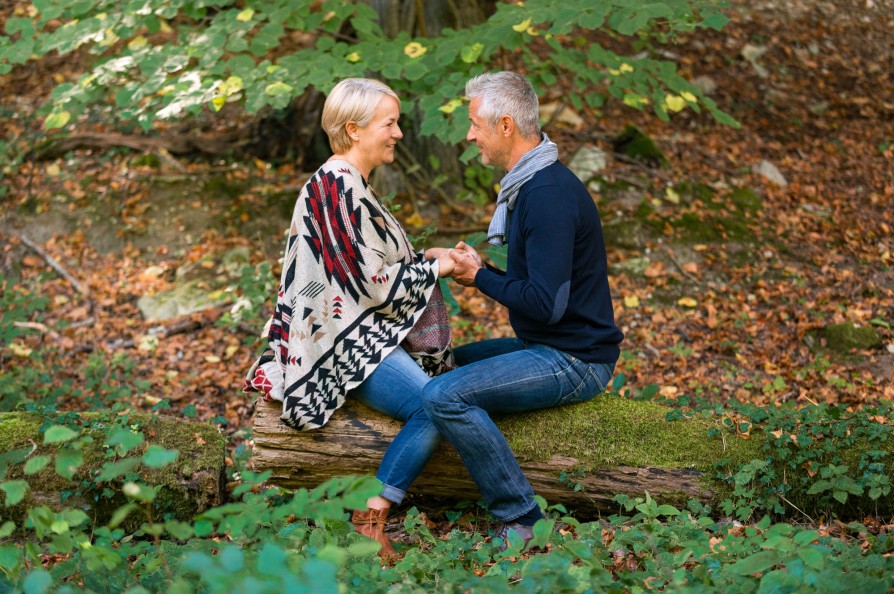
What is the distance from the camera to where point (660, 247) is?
22.2 feet

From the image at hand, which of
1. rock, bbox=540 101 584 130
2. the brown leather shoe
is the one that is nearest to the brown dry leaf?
rock, bbox=540 101 584 130

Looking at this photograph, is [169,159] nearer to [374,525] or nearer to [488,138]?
[488,138]

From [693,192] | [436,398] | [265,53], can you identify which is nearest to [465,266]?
[436,398]

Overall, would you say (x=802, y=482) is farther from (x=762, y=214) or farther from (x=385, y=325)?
(x=762, y=214)

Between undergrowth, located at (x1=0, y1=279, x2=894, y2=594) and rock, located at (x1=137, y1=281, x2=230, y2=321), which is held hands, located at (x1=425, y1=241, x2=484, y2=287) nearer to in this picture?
undergrowth, located at (x1=0, y1=279, x2=894, y2=594)

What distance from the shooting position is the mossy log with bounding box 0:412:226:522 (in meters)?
3.53

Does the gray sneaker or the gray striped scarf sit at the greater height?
the gray striped scarf

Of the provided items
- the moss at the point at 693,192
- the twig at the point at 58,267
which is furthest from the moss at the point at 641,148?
the twig at the point at 58,267

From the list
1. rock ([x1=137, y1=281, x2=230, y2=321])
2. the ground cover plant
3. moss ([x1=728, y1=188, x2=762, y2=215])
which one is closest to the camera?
the ground cover plant

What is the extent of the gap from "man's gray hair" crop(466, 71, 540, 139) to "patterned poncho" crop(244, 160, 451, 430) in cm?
64

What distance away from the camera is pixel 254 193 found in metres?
7.39

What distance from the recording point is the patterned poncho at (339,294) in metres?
3.37

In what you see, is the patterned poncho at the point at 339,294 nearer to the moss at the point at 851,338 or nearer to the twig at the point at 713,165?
the moss at the point at 851,338

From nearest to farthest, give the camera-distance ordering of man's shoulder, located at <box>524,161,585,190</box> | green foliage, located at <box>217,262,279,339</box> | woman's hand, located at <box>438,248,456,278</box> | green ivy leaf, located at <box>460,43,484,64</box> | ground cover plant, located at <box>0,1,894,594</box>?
1. ground cover plant, located at <box>0,1,894,594</box>
2. man's shoulder, located at <box>524,161,585,190</box>
3. woman's hand, located at <box>438,248,456,278</box>
4. green ivy leaf, located at <box>460,43,484,64</box>
5. green foliage, located at <box>217,262,279,339</box>
